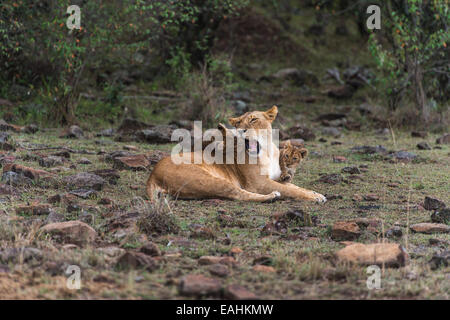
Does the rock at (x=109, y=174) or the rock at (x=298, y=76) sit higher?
the rock at (x=298, y=76)

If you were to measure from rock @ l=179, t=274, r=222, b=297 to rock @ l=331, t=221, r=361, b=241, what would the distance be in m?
1.75

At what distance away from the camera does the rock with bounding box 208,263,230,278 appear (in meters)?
4.63

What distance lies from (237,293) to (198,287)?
262 mm

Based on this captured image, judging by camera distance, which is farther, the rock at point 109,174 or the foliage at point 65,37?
the foliage at point 65,37

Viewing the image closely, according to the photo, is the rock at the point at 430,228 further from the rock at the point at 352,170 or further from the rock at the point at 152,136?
the rock at the point at 152,136

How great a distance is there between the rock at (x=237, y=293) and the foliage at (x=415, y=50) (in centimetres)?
1009

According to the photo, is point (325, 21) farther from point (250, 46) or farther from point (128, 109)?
point (128, 109)

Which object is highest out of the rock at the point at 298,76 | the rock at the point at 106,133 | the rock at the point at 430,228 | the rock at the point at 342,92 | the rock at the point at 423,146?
the rock at the point at 298,76

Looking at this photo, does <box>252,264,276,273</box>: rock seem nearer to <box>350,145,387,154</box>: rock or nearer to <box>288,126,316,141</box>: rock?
<box>350,145,387,154</box>: rock

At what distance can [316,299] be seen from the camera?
427 centimetres

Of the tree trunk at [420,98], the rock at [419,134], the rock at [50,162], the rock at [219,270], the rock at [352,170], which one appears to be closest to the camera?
the rock at [219,270]

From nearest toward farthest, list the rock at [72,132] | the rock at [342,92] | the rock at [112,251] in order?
the rock at [112,251], the rock at [72,132], the rock at [342,92]

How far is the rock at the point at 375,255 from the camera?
15.9ft

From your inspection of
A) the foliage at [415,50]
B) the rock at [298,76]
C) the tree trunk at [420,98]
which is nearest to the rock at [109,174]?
the foliage at [415,50]
